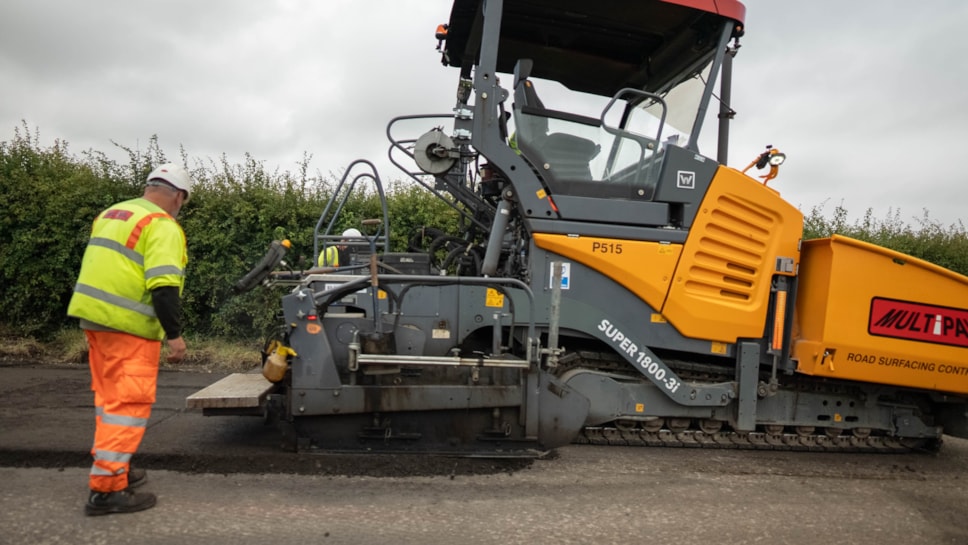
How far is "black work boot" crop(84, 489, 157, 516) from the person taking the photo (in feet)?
10.1

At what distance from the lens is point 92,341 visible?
10.4 feet

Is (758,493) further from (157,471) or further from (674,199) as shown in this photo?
(157,471)

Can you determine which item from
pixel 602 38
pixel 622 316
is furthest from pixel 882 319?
pixel 602 38

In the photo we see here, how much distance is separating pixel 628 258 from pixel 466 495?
6.17 ft

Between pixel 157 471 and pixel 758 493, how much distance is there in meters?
3.62

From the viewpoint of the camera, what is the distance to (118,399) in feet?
10.2

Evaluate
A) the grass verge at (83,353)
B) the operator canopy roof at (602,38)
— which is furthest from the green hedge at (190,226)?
the operator canopy roof at (602,38)

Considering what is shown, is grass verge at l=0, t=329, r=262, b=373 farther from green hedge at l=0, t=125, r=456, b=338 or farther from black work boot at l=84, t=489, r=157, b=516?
black work boot at l=84, t=489, r=157, b=516

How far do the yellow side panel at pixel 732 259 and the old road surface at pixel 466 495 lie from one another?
1.03m

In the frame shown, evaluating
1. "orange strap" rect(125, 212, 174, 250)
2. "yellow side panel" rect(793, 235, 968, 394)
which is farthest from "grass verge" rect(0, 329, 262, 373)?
"yellow side panel" rect(793, 235, 968, 394)

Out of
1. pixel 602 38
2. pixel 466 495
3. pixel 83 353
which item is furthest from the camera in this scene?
pixel 83 353

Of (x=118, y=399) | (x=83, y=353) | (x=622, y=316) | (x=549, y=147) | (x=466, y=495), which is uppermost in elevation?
(x=549, y=147)

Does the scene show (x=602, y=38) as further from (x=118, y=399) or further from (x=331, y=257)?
(x=118, y=399)

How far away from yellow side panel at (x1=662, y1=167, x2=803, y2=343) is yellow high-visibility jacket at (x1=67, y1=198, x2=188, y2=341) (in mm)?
3140
